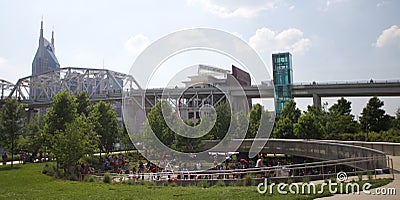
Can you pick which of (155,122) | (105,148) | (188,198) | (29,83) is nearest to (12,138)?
(105,148)

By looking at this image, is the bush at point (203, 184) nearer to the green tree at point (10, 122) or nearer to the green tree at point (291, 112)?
the green tree at point (10, 122)

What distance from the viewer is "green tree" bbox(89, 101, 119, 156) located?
38.2 m

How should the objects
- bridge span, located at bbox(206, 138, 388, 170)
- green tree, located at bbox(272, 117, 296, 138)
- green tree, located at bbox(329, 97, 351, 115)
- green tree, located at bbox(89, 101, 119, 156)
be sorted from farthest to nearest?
1. green tree, located at bbox(329, 97, 351, 115)
2. green tree, located at bbox(272, 117, 296, 138)
3. green tree, located at bbox(89, 101, 119, 156)
4. bridge span, located at bbox(206, 138, 388, 170)

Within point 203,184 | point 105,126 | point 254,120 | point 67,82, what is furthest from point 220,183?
point 67,82

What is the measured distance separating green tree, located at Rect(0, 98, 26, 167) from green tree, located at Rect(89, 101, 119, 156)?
709cm

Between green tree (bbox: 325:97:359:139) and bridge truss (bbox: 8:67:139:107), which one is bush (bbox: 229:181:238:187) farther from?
bridge truss (bbox: 8:67:139:107)

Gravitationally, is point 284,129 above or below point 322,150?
above

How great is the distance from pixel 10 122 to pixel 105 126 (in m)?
11.3

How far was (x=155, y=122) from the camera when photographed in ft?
112

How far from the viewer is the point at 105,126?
133 feet

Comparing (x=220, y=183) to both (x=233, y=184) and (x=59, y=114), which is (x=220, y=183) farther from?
(x=59, y=114)

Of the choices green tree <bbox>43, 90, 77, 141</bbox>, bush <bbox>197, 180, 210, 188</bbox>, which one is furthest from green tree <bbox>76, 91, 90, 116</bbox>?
bush <bbox>197, 180, 210, 188</bbox>

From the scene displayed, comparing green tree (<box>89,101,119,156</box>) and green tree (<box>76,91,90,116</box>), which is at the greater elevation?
green tree (<box>76,91,90,116</box>)

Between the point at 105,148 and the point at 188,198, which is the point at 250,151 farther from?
the point at 188,198
